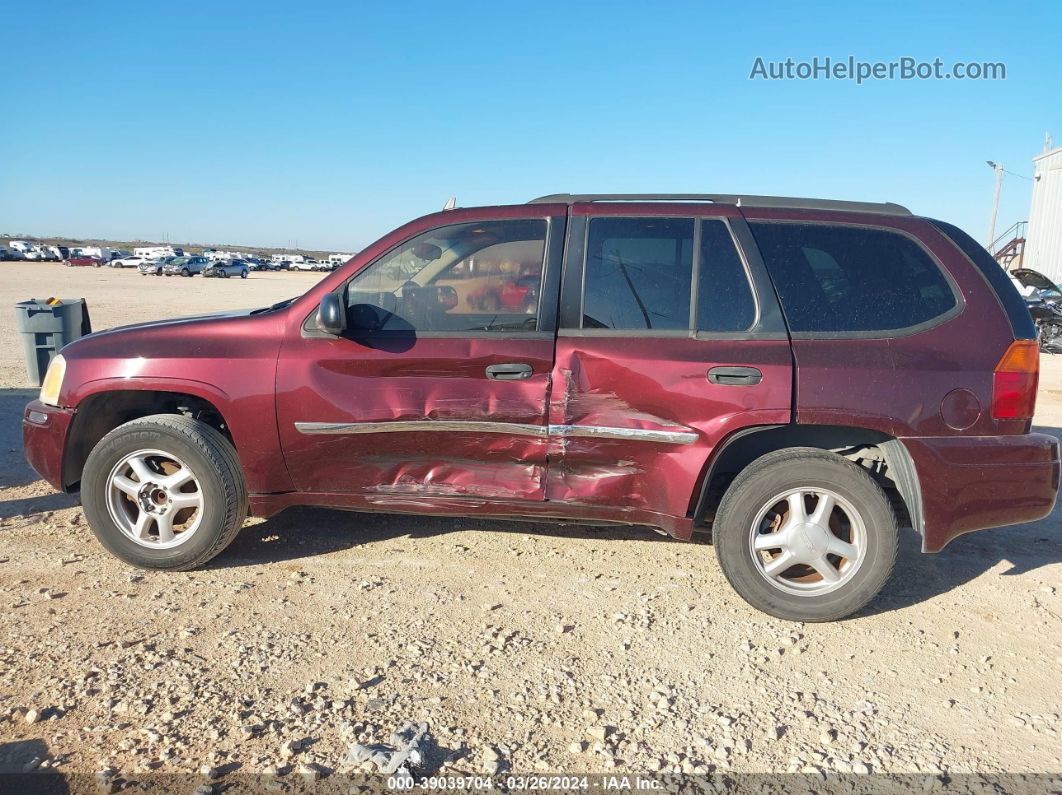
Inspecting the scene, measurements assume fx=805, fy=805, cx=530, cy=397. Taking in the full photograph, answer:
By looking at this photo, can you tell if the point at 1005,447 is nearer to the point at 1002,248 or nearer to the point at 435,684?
the point at 435,684

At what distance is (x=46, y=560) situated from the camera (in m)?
4.22

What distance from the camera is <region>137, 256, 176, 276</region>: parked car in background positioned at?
53.9 meters

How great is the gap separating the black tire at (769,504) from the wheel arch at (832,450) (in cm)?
12

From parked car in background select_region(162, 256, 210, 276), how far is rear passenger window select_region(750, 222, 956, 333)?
55.9 metres

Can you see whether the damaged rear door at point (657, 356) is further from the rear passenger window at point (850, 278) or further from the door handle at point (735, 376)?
the rear passenger window at point (850, 278)

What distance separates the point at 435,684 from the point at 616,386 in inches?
60.3

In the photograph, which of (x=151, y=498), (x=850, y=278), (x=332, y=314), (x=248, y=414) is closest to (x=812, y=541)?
(x=850, y=278)

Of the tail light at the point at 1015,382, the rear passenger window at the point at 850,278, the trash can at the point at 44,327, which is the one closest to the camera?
the tail light at the point at 1015,382

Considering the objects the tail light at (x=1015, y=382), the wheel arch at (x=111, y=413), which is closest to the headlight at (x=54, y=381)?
the wheel arch at (x=111, y=413)

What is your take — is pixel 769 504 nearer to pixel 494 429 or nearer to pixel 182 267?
pixel 494 429

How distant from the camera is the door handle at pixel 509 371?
3.80 metres

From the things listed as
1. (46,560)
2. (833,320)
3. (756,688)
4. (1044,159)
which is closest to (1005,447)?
(833,320)

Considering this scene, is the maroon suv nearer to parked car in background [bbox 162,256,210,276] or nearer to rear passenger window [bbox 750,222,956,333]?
rear passenger window [bbox 750,222,956,333]

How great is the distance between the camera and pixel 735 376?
3.64 m
